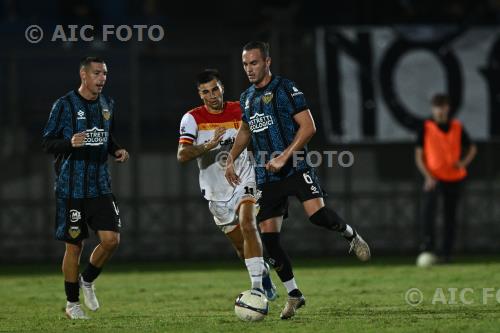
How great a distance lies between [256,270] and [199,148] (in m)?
1.40

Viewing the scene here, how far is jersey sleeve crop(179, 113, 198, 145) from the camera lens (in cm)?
1076

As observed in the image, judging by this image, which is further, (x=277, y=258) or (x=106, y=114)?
(x=106, y=114)

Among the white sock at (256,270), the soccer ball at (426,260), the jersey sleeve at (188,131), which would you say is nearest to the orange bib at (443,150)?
the soccer ball at (426,260)

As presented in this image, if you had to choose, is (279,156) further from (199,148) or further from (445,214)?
(445,214)

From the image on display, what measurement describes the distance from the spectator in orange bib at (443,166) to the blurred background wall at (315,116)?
5.07ft

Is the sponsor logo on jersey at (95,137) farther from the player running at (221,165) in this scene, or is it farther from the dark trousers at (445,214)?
the dark trousers at (445,214)

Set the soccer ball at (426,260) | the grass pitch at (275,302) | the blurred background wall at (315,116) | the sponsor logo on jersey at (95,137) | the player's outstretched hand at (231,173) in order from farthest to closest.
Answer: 1. the blurred background wall at (315,116)
2. the soccer ball at (426,260)
3. the sponsor logo on jersey at (95,137)
4. the player's outstretched hand at (231,173)
5. the grass pitch at (275,302)

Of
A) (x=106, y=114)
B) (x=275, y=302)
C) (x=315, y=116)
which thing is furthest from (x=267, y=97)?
(x=315, y=116)

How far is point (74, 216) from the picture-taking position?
10.2 meters

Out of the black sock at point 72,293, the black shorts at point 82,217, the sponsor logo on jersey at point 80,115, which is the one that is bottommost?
the black sock at point 72,293

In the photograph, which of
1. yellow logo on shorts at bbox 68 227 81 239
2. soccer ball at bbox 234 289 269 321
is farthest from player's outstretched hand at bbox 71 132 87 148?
soccer ball at bbox 234 289 269 321

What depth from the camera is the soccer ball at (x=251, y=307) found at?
366 inches

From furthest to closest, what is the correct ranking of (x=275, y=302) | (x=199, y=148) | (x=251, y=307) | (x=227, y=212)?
(x=227, y=212) → (x=275, y=302) → (x=199, y=148) → (x=251, y=307)

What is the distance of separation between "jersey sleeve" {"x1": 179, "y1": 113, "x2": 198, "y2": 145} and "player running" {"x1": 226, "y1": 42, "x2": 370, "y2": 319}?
39.3 inches
